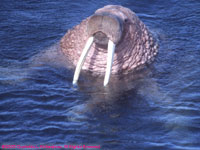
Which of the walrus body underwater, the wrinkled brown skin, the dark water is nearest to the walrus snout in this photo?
the walrus body underwater

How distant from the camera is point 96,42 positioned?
7.36 meters

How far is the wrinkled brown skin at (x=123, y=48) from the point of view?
25.5 feet

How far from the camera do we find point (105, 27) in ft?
22.7

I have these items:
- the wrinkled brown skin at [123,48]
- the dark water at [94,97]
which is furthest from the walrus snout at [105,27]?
the dark water at [94,97]

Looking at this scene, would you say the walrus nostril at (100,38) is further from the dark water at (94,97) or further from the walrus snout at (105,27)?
the dark water at (94,97)

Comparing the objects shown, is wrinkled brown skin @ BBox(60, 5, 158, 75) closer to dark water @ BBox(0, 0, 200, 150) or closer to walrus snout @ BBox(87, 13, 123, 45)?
dark water @ BBox(0, 0, 200, 150)

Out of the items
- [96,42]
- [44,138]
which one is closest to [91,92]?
[96,42]

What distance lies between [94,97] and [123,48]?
1.36 meters

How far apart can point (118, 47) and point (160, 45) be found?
5.66 feet

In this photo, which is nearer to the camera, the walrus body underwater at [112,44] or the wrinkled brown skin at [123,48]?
the walrus body underwater at [112,44]

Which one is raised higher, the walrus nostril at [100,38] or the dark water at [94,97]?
the walrus nostril at [100,38]

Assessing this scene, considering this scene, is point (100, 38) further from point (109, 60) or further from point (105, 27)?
point (109, 60)

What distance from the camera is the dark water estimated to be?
19.4 ft

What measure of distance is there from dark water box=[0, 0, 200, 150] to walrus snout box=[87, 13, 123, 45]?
101 centimetres
